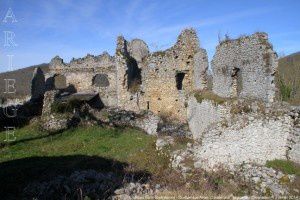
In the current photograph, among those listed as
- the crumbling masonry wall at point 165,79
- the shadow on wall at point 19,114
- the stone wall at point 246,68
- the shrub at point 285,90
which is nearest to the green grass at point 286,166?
the stone wall at point 246,68

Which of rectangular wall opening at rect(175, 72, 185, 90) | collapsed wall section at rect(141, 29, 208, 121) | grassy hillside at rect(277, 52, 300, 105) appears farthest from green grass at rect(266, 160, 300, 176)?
rectangular wall opening at rect(175, 72, 185, 90)

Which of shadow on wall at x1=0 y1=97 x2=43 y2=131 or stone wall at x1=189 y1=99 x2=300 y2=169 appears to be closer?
stone wall at x1=189 y1=99 x2=300 y2=169

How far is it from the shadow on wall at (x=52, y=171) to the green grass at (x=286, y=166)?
3.92 meters

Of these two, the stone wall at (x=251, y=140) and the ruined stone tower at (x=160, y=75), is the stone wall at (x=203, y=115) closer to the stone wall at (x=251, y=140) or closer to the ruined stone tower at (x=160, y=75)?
the stone wall at (x=251, y=140)

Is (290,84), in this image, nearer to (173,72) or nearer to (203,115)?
(203,115)

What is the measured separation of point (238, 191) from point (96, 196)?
382 centimetres

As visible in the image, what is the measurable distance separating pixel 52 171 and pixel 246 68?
27.2ft

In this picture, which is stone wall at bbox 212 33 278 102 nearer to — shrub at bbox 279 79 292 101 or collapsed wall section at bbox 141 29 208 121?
shrub at bbox 279 79 292 101

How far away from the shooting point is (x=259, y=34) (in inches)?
557

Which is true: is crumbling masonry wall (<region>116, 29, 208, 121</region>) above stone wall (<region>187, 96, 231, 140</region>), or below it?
above

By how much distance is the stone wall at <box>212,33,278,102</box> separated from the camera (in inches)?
539

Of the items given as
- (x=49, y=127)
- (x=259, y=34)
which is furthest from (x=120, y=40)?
(x=259, y=34)

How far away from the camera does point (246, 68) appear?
15.1 metres

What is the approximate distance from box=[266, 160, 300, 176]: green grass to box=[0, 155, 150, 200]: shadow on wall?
3.92 metres
